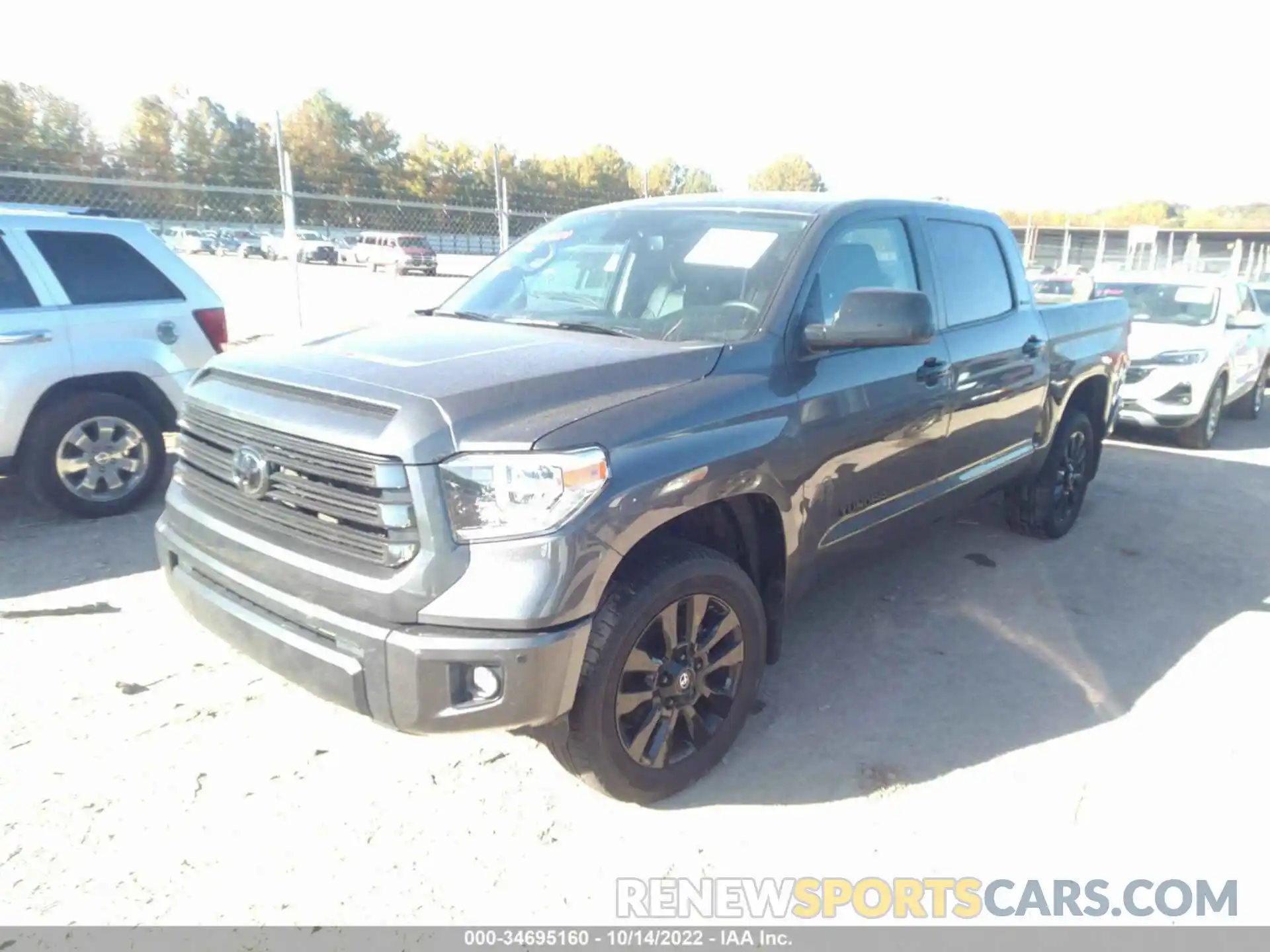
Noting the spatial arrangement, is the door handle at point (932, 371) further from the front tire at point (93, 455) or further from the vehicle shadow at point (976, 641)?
the front tire at point (93, 455)

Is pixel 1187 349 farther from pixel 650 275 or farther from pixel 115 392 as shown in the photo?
pixel 115 392

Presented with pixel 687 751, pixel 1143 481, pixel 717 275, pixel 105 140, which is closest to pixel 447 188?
pixel 105 140

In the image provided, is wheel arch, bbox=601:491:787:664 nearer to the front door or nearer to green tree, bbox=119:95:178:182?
the front door

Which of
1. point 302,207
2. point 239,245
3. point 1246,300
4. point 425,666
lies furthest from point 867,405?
point 239,245

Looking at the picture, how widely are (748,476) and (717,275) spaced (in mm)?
935

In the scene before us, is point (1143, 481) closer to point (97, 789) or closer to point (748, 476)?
point (748, 476)

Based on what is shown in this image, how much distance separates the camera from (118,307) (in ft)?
17.6

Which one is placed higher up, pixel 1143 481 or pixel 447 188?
pixel 447 188

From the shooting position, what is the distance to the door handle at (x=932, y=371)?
384cm

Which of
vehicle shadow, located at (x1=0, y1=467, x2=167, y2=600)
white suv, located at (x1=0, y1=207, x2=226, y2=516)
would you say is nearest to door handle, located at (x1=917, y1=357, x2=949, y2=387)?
vehicle shadow, located at (x1=0, y1=467, x2=167, y2=600)

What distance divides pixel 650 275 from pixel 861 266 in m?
0.88

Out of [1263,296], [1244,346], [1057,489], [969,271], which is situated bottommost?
[1057,489]

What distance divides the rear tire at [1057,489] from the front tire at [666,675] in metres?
3.04

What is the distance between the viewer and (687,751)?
118 inches
